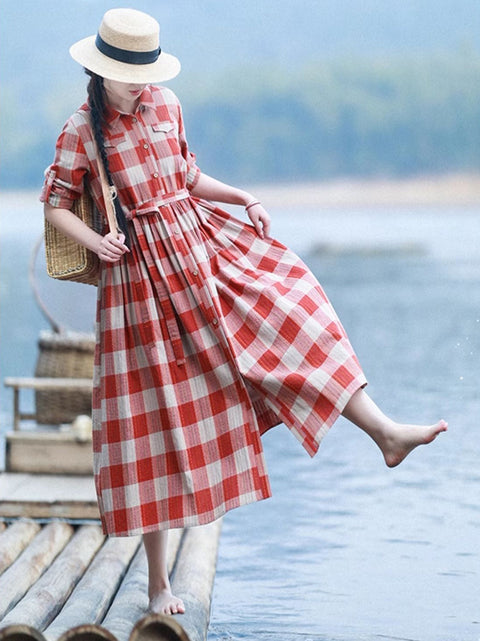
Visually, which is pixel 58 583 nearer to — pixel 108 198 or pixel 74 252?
pixel 74 252

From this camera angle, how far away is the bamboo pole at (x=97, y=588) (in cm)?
258

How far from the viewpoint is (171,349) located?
2.50m

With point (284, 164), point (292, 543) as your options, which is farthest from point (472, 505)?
point (284, 164)

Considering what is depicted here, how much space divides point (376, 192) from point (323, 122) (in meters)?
2.14

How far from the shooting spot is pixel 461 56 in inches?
1124

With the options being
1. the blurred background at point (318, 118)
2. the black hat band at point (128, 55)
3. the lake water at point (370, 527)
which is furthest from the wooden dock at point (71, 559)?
the blurred background at point (318, 118)

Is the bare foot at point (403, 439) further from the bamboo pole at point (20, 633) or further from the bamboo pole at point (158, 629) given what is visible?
the bamboo pole at point (20, 633)

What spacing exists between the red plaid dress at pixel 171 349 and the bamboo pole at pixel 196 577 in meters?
0.29

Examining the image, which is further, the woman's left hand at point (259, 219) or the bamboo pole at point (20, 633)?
the woman's left hand at point (259, 219)

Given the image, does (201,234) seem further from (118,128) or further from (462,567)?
(462,567)

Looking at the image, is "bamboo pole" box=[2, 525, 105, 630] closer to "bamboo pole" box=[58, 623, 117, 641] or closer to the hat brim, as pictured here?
"bamboo pole" box=[58, 623, 117, 641]

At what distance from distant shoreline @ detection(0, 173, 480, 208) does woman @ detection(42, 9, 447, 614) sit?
24.8 metres

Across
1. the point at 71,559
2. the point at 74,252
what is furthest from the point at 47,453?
the point at 74,252

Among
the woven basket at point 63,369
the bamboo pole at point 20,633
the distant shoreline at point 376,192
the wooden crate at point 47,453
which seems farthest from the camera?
the distant shoreline at point 376,192
